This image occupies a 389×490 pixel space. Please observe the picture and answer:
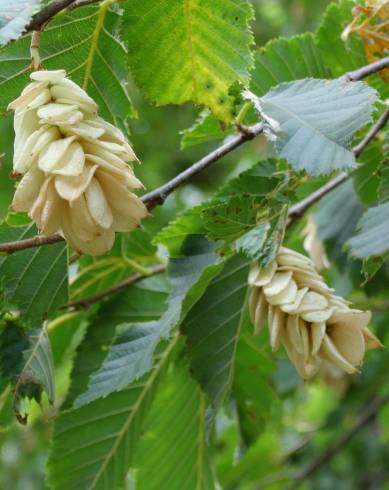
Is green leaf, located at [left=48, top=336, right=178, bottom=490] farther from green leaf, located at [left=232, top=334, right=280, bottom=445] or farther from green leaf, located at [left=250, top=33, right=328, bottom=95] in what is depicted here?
green leaf, located at [left=250, top=33, right=328, bottom=95]

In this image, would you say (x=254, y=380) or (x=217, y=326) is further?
(x=254, y=380)

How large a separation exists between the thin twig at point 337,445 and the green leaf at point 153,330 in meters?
1.92

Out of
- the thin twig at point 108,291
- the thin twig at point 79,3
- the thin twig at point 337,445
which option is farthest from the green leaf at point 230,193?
the thin twig at point 337,445

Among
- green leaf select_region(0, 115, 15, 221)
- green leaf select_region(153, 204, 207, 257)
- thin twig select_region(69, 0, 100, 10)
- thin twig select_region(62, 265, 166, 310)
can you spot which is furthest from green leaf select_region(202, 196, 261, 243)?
green leaf select_region(0, 115, 15, 221)

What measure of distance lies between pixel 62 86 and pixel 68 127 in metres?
0.07

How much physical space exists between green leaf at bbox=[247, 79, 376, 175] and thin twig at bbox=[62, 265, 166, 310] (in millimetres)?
583

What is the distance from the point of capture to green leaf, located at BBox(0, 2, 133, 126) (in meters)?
1.42

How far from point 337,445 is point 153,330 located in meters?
2.28

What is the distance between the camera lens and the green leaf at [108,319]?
186cm

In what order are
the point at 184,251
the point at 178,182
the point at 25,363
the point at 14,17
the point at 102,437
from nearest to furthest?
the point at 14,17
the point at 178,182
the point at 25,363
the point at 184,251
the point at 102,437

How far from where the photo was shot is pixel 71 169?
105cm

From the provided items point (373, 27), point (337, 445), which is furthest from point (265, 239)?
point (337, 445)

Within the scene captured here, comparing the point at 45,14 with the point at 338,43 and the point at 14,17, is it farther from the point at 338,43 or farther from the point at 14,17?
the point at 338,43

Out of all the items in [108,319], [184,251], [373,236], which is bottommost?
[108,319]
